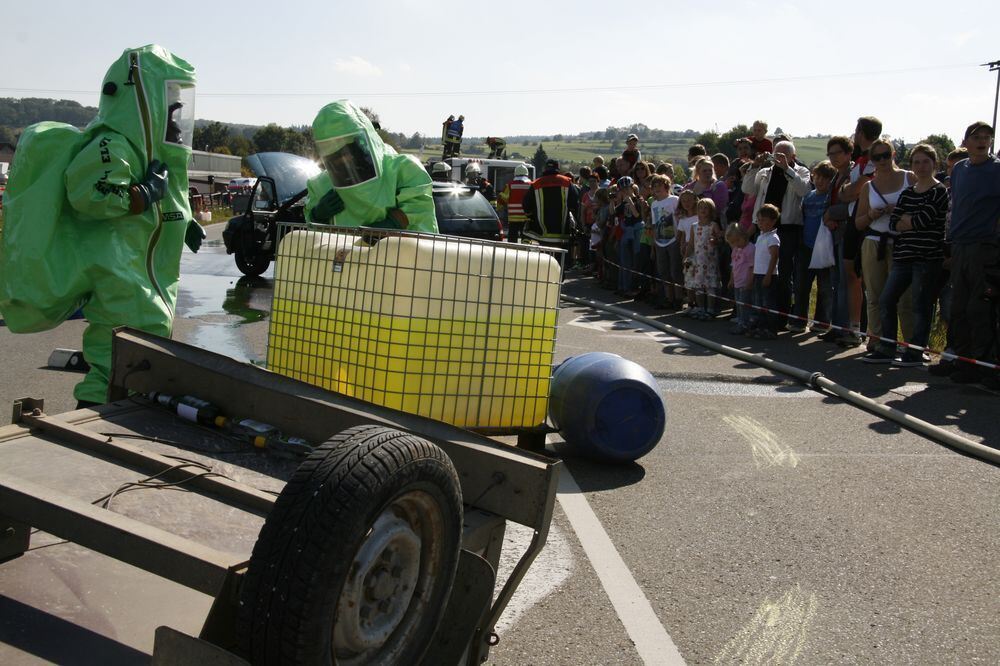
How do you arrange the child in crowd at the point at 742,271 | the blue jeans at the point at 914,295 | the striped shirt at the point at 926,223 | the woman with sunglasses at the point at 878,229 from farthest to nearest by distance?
the child in crowd at the point at 742,271 < the woman with sunglasses at the point at 878,229 < the blue jeans at the point at 914,295 < the striped shirt at the point at 926,223

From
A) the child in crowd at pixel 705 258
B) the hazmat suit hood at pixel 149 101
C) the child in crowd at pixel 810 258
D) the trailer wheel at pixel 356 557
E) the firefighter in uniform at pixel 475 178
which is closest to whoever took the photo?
the trailer wheel at pixel 356 557

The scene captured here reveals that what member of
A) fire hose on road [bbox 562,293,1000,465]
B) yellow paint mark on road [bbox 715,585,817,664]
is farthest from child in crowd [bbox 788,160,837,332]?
yellow paint mark on road [bbox 715,585,817,664]

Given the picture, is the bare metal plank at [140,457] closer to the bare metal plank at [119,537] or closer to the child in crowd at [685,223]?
the bare metal plank at [119,537]

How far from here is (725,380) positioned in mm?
9180

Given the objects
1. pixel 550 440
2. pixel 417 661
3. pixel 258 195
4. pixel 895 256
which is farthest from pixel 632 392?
pixel 258 195

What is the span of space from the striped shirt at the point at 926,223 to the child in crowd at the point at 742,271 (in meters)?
2.55

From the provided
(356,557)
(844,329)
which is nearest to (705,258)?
(844,329)

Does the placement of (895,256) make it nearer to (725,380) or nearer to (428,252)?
(725,380)

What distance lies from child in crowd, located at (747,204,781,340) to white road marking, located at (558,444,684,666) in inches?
271

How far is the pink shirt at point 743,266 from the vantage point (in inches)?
484

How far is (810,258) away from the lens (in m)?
12.0

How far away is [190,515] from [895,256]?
859 centimetres

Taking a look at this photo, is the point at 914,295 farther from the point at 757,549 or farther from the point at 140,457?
the point at 140,457

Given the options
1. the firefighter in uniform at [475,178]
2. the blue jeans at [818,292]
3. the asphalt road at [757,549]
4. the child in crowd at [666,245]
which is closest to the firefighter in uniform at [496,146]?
the firefighter in uniform at [475,178]
